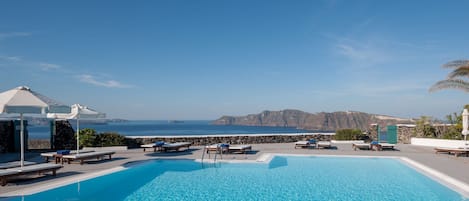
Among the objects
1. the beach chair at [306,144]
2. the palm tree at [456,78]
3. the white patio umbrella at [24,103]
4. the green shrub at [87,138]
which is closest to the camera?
the white patio umbrella at [24,103]

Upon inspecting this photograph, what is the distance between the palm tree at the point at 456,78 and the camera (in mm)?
16522

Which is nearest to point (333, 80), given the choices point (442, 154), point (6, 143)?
point (442, 154)

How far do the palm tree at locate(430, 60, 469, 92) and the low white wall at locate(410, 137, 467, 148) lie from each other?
2811mm

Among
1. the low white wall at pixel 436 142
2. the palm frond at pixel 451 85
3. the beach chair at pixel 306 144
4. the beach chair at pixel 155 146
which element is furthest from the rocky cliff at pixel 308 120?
the beach chair at pixel 155 146

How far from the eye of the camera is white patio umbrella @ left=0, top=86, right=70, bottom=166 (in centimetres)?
794

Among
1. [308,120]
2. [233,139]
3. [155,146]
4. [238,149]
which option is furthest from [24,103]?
[308,120]

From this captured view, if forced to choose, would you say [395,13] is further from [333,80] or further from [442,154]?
[333,80]

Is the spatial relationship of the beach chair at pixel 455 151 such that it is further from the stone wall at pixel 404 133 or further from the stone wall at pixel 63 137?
the stone wall at pixel 63 137

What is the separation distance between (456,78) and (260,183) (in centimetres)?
1410

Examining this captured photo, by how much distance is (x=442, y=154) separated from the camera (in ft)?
45.2

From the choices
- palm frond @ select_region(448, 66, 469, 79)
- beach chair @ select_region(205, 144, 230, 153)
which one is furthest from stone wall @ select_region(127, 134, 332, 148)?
palm frond @ select_region(448, 66, 469, 79)

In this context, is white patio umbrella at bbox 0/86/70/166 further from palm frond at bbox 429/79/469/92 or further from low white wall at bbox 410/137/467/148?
palm frond at bbox 429/79/469/92

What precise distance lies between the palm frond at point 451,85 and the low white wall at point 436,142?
9.22 ft

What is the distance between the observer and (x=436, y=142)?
55.1 ft
